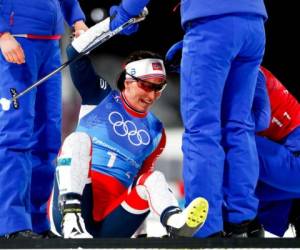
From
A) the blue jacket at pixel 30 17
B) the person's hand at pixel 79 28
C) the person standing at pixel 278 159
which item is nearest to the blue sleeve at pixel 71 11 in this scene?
the person's hand at pixel 79 28

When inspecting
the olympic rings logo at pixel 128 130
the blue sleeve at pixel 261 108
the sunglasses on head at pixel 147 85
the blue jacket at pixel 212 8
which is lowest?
the olympic rings logo at pixel 128 130

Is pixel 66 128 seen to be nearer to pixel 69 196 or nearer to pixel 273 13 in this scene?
pixel 273 13

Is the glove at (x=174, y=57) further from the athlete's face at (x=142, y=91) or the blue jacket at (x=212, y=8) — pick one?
the blue jacket at (x=212, y=8)

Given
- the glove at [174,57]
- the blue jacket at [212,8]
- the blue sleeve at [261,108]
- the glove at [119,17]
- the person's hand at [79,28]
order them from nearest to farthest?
the blue jacket at [212,8]
the glove at [119,17]
the blue sleeve at [261,108]
the glove at [174,57]
the person's hand at [79,28]

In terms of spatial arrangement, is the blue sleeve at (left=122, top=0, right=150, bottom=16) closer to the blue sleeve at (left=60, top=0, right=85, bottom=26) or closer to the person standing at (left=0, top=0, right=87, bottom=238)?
the person standing at (left=0, top=0, right=87, bottom=238)

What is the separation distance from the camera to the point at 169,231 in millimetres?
3174

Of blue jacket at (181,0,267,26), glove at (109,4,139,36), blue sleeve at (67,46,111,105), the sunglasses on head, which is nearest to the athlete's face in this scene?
the sunglasses on head

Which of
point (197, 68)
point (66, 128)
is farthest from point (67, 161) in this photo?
point (66, 128)

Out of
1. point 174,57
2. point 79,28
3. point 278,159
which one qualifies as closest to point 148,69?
point 174,57

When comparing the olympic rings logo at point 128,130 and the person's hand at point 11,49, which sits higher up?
the person's hand at point 11,49

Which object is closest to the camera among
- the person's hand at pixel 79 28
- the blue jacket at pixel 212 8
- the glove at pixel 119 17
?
the blue jacket at pixel 212 8

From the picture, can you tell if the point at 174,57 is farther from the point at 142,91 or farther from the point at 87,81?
the point at 87,81

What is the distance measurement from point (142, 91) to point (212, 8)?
67 cm

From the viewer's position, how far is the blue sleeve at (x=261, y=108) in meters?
3.48
